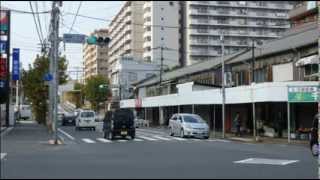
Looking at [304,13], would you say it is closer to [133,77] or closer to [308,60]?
[308,60]

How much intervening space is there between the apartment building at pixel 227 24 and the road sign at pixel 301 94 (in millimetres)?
93045

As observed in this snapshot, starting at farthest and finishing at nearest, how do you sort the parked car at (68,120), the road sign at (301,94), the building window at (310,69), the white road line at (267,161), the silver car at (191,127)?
1. the parked car at (68,120)
2. the silver car at (191,127)
3. the building window at (310,69)
4. the road sign at (301,94)
5. the white road line at (267,161)

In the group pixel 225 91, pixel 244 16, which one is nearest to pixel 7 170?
pixel 225 91

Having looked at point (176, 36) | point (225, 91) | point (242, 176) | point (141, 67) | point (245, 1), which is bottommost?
point (242, 176)

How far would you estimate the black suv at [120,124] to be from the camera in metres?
35.2

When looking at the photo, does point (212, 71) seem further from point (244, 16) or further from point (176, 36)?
point (244, 16)

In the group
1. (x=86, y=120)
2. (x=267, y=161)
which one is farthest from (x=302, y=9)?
(x=267, y=161)

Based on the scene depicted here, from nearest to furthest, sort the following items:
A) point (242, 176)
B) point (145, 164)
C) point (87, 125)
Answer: point (242, 176) → point (145, 164) → point (87, 125)

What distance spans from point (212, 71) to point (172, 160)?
125ft

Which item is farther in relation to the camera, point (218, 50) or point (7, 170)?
point (218, 50)

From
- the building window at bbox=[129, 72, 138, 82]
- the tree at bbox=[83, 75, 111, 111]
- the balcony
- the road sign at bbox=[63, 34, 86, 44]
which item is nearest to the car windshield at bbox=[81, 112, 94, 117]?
the road sign at bbox=[63, 34, 86, 44]

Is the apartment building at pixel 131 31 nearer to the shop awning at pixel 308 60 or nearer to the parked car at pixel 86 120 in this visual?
the parked car at pixel 86 120

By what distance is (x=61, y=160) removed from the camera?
18938 millimetres

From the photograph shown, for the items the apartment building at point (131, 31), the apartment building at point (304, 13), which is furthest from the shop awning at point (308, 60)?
the apartment building at point (131, 31)
